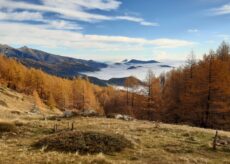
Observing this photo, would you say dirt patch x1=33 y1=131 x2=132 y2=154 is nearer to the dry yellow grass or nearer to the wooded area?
the dry yellow grass

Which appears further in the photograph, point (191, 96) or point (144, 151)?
point (191, 96)

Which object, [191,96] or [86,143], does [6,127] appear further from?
[191,96]

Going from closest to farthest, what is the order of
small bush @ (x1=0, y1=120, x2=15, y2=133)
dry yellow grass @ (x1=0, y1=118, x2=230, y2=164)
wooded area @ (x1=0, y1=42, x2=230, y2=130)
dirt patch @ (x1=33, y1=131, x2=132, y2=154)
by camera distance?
dry yellow grass @ (x1=0, y1=118, x2=230, y2=164) → dirt patch @ (x1=33, y1=131, x2=132, y2=154) → small bush @ (x1=0, y1=120, x2=15, y2=133) → wooded area @ (x1=0, y1=42, x2=230, y2=130)

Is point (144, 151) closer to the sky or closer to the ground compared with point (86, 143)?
closer to the ground

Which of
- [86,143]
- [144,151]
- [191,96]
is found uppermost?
[191,96]

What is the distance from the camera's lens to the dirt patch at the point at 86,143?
25514 mm

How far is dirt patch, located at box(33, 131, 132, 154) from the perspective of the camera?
25514 mm

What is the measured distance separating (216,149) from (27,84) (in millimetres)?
122970

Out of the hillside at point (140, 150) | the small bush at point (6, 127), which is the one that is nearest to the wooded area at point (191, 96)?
the hillside at point (140, 150)

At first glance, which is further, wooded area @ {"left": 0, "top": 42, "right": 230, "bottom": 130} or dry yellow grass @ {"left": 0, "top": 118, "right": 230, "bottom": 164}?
wooded area @ {"left": 0, "top": 42, "right": 230, "bottom": 130}

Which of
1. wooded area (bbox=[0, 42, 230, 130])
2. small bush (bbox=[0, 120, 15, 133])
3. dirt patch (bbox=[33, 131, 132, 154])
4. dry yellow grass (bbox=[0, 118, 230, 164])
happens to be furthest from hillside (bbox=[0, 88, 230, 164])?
wooded area (bbox=[0, 42, 230, 130])

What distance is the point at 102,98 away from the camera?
172 m

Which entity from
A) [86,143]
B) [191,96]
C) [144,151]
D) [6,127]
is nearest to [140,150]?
[144,151]

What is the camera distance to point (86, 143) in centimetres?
2645
